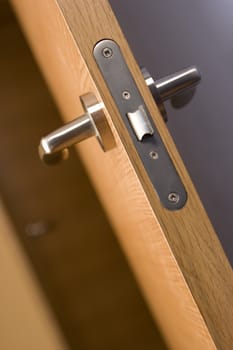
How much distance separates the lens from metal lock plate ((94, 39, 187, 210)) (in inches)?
14.0

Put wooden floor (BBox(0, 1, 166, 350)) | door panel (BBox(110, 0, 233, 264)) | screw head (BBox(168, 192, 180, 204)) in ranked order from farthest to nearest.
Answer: door panel (BBox(110, 0, 233, 264)) → wooden floor (BBox(0, 1, 166, 350)) → screw head (BBox(168, 192, 180, 204))

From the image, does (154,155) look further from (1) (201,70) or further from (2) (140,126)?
(1) (201,70)

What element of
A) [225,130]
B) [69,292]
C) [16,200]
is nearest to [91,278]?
[69,292]

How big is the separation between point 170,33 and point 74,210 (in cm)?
51

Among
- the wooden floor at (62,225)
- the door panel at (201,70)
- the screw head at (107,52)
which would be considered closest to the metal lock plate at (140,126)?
the screw head at (107,52)

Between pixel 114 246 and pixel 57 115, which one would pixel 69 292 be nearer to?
pixel 114 246

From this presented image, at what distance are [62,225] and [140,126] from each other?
61cm

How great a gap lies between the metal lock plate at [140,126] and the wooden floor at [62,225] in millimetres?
591

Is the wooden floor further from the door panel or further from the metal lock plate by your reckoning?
the metal lock plate

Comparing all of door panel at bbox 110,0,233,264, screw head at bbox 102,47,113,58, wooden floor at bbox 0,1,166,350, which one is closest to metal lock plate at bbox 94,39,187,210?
screw head at bbox 102,47,113,58

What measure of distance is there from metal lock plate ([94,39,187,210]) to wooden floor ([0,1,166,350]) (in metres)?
0.59

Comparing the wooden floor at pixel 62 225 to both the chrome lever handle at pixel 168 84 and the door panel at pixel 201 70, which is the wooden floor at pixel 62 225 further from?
the chrome lever handle at pixel 168 84

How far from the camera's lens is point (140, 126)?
14.0 inches

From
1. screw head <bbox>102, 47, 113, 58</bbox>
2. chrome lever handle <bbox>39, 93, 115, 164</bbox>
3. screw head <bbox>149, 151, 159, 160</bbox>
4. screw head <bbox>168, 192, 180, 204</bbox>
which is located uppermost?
screw head <bbox>102, 47, 113, 58</bbox>
